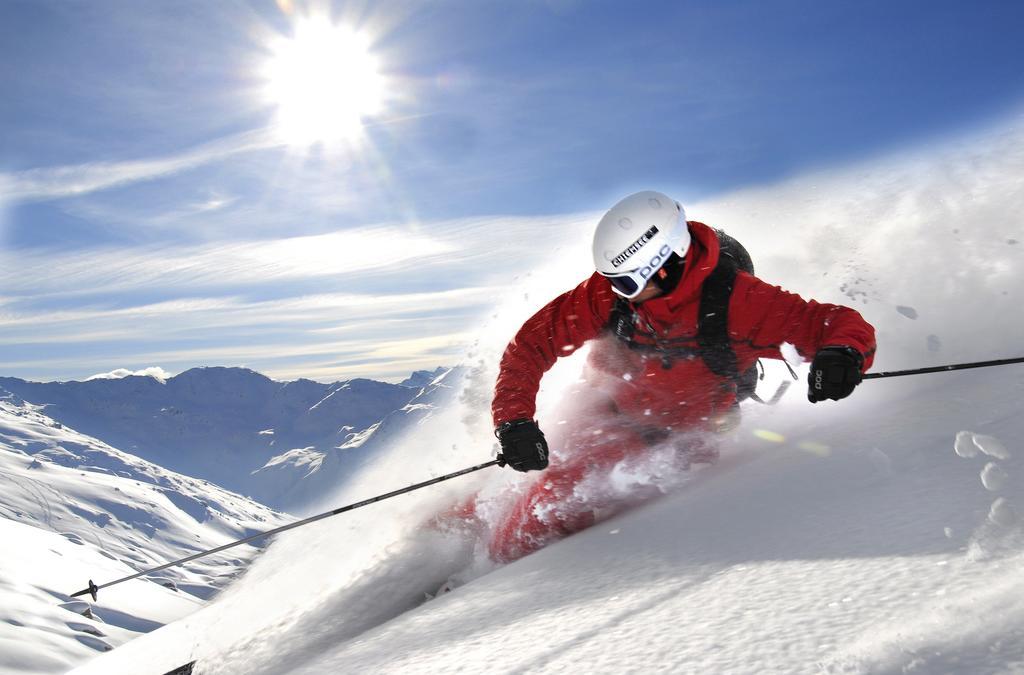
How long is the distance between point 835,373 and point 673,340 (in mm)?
1101

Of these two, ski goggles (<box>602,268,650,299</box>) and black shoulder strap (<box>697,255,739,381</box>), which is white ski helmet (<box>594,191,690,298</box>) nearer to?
ski goggles (<box>602,268,650,299</box>)

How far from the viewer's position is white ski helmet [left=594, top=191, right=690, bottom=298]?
13.4 ft

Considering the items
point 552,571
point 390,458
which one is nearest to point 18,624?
point 390,458

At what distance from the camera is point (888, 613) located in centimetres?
167

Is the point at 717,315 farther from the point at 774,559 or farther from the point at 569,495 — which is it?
the point at 774,559

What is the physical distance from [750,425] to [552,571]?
2452 mm

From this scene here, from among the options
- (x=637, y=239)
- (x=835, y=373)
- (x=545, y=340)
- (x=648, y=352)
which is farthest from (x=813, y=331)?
(x=545, y=340)

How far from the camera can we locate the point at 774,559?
2.25 metres

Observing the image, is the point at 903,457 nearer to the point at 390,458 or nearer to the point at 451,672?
the point at 451,672

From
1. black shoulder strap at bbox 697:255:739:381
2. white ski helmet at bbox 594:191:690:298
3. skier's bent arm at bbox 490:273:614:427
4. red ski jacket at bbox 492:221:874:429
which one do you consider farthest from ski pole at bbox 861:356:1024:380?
skier's bent arm at bbox 490:273:614:427

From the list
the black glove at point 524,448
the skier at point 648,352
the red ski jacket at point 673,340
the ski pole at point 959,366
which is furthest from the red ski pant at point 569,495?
the ski pole at point 959,366

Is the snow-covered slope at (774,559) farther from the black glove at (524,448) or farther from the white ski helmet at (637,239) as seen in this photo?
the white ski helmet at (637,239)

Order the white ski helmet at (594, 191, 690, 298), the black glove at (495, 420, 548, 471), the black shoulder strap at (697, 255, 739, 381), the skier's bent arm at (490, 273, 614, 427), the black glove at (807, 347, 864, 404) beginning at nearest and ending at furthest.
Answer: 1. the black glove at (807, 347, 864, 404)
2. the white ski helmet at (594, 191, 690, 298)
3. the black shoulder strap at (697, 255, 739, 381)
4. the black glove at (495, 420, 548, 471)
5. the skier's bent arm at (490, 273, 614, 427)

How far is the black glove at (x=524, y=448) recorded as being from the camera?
4.41 metres
